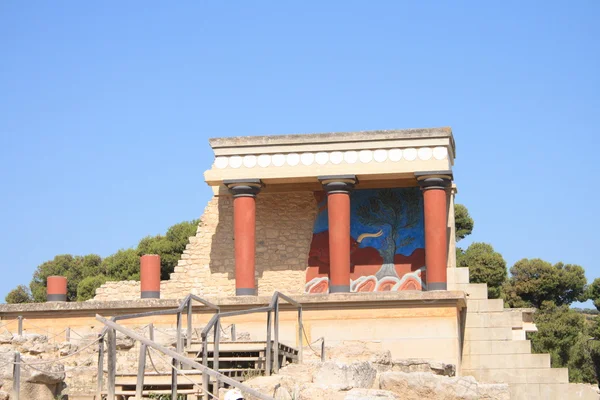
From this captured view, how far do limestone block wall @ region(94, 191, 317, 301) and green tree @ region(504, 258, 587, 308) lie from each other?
A: 21.6m

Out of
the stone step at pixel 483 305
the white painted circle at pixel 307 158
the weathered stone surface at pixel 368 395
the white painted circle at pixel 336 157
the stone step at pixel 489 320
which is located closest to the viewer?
the weathered stone surface at pixel 368 395

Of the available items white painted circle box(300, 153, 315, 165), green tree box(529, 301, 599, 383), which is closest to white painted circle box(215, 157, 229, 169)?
white painted circle box(300, 153, 315, 165)

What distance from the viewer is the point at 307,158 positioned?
22812 mm

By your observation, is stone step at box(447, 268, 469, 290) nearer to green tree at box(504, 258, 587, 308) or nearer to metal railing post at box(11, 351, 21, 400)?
metal railing post at box(11, 351, 21, 400)

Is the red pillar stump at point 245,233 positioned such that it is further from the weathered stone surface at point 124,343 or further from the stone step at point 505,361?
the weathered stone surface at point 124,343

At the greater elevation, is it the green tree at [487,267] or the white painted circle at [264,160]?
the white painted circle at [264,160]

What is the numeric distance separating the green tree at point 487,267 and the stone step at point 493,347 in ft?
63.7

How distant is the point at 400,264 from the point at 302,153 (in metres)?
3.59

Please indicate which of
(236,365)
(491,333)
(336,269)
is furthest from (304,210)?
(236,365)

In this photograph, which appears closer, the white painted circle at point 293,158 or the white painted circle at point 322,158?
the white painted circle at point 322,158

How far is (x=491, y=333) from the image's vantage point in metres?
21.3

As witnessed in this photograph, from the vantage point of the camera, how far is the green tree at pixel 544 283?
44656 mm

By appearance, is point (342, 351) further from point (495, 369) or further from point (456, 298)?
point (495, 369)

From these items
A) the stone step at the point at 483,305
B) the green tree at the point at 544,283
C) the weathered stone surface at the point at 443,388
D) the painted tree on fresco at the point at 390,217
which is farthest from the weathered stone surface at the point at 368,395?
the green tree at the point at 544,283
